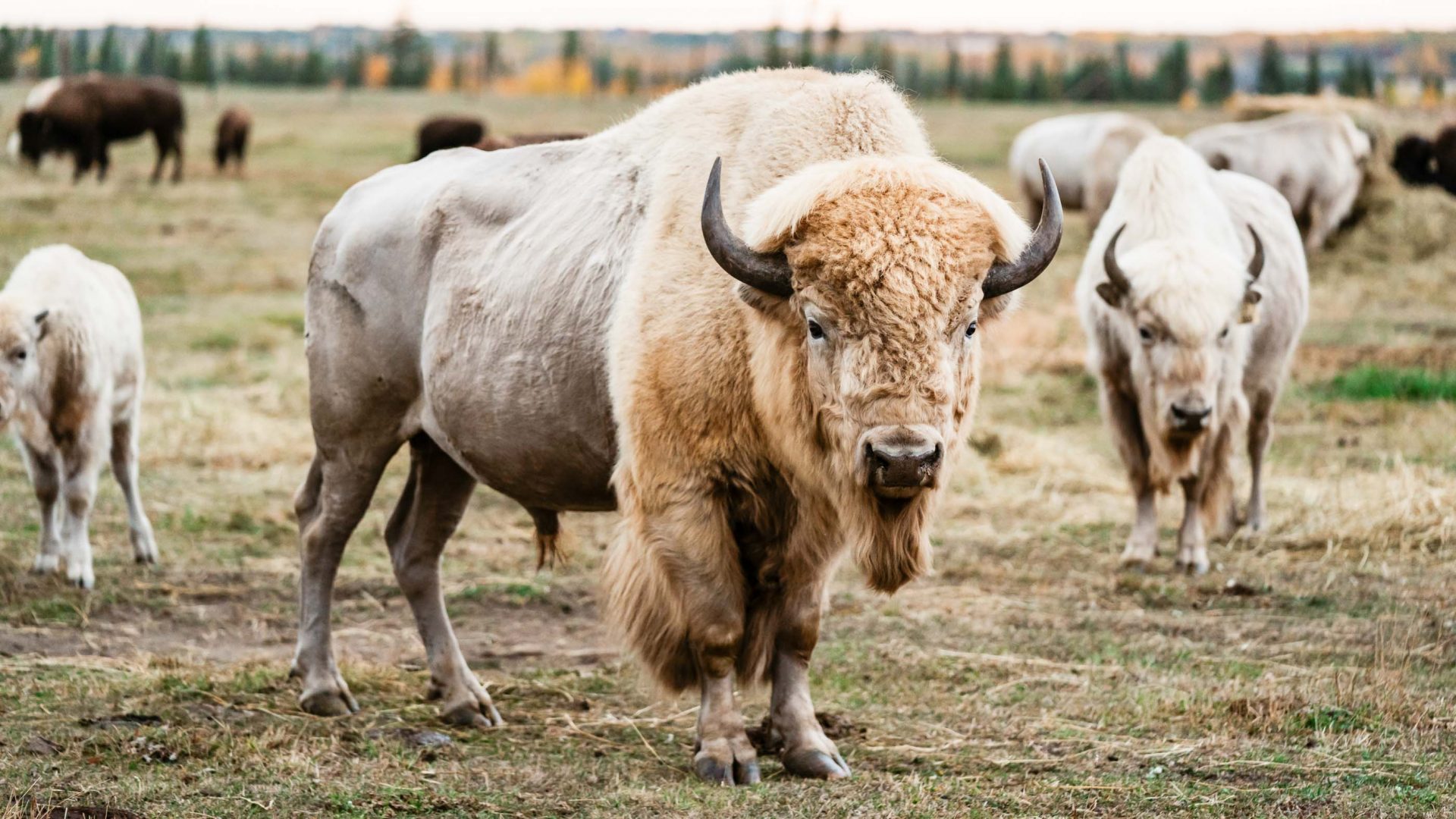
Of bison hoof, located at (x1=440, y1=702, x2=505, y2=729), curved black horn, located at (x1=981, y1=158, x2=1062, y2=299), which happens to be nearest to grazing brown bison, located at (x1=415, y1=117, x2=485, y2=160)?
bison hoof, located at (x1=440, y1=702, x2=505, y2=729)

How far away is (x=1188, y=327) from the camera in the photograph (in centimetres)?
764

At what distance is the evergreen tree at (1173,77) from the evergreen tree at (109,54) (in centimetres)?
5351

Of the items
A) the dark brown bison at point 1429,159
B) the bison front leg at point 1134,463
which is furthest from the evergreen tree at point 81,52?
the bison front leg at point 1134,463

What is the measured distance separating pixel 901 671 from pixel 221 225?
776 inches

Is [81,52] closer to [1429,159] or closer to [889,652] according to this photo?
[1429,159]

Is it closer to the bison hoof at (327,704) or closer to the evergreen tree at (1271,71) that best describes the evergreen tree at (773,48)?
the evergreen tree at (1271,71)

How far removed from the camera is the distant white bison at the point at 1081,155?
22516 mm

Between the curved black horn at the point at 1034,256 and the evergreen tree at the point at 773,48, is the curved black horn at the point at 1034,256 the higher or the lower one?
the higher one

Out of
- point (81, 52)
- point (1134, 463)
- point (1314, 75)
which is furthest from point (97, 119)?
point (1314, 75)

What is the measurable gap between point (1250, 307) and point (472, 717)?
15.2 ft

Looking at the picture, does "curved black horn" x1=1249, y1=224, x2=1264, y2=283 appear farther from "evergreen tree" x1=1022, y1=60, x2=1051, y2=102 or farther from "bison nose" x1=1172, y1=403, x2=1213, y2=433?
"evergreen tree" x1=1022, y1=60, x2=1051, y2=102

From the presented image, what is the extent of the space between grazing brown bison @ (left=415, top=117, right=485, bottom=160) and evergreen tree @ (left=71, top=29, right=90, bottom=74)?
41.0 meters

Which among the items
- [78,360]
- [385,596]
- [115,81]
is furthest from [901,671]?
[115,81]

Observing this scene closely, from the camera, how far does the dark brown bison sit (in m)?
24.8
